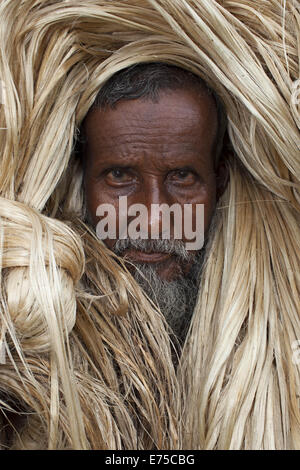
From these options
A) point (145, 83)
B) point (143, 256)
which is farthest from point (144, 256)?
point (145, 83)

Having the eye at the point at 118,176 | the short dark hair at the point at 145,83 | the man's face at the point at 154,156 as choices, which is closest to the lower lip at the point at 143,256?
the man's face at the point at 154,156

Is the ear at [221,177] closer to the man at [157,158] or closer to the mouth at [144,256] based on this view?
the man at [157,158]

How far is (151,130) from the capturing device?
185 cm

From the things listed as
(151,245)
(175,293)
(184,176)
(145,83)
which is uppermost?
(145,83)

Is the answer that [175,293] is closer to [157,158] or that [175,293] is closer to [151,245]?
[151,245]

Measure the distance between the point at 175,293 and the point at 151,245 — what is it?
0.14 m

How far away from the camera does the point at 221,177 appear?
6.75ft

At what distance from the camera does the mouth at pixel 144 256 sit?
6.27 feet

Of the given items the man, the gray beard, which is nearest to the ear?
the man

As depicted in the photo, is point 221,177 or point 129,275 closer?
point 129,275

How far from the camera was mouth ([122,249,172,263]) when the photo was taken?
6.27 feet

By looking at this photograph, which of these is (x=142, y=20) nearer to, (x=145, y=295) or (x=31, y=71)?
(x=31, y=71)

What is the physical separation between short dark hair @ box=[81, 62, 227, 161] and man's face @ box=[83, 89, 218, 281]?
0.05ft
